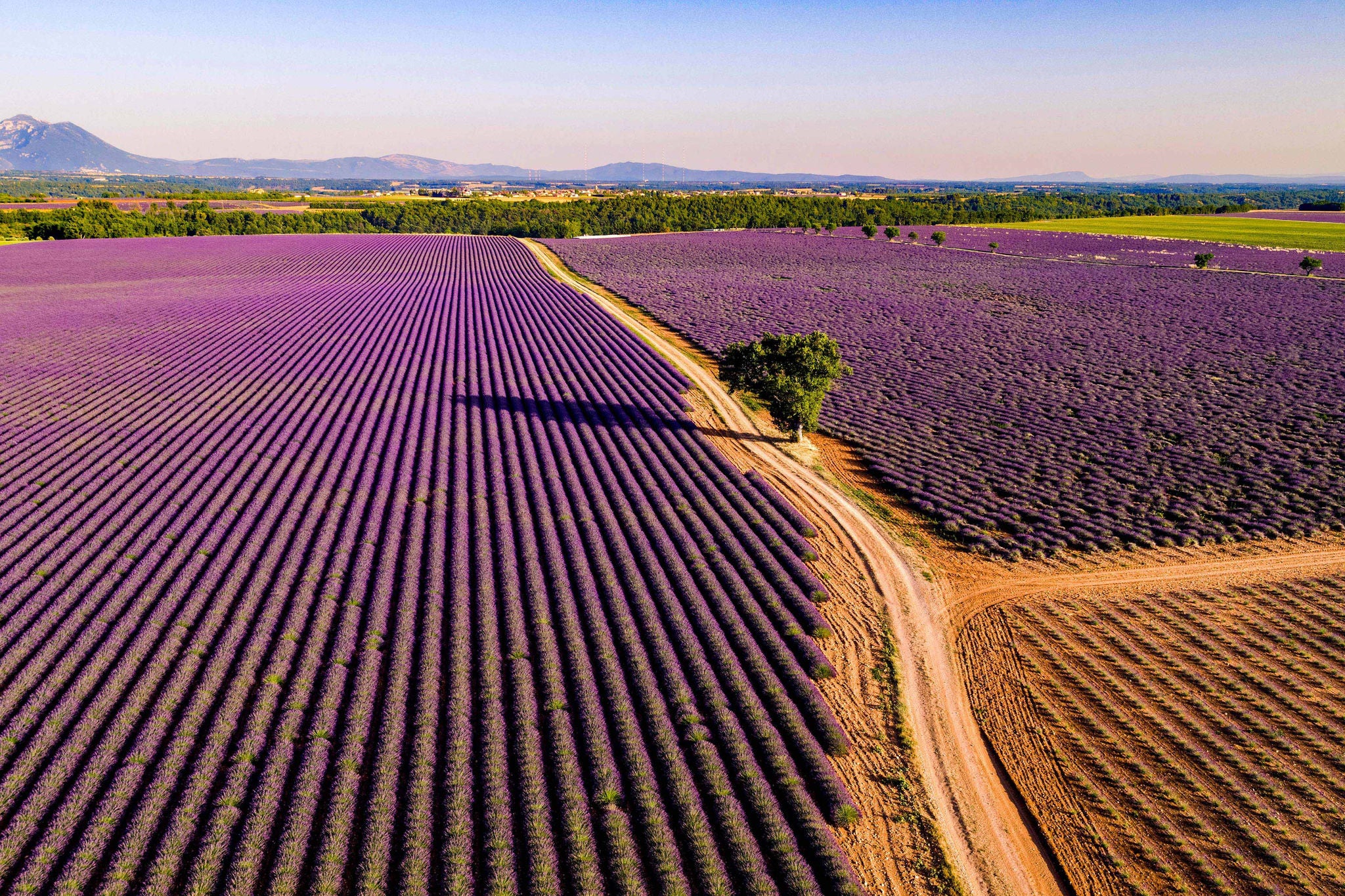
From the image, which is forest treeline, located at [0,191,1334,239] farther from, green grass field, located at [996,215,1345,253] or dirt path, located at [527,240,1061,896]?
dirt path, located at [527,240,1061,896]

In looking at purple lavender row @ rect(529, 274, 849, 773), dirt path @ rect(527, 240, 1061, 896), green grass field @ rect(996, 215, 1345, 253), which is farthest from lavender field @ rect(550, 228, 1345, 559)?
green grass field @ rect(996, 215, 1345, 253)

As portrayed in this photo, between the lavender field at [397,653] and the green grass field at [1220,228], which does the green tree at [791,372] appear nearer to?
the lavender field at [397,653]

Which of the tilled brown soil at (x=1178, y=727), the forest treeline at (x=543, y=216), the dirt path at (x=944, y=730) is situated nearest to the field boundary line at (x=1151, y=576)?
the tilled brown soil at (x=1178, y=727)

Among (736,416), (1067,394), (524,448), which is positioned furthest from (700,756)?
(1067,394)

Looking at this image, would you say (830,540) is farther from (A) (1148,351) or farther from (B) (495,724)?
(A) (1148,351)

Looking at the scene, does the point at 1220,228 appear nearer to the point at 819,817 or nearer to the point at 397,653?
the point at 819,817
